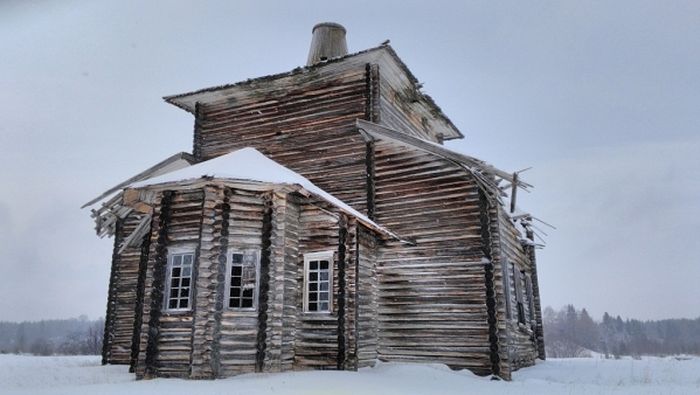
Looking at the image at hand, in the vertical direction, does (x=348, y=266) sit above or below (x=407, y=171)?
below

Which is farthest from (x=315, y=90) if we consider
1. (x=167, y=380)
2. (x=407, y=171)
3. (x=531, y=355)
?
(x=531, y=355)

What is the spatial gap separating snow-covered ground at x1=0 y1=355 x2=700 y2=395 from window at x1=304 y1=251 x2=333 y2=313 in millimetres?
2042

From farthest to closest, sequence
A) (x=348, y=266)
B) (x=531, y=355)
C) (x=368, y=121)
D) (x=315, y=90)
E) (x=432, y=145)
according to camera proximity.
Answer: (x=531, y=355)
(x=315, y=90)
(x=368, y=121)
(x=432, y=145)
(x=348, y=266)

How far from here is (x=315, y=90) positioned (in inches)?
689

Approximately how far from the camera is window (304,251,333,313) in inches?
526

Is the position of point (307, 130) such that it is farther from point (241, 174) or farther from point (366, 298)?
point (366, 298)

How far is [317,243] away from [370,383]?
4252 mm

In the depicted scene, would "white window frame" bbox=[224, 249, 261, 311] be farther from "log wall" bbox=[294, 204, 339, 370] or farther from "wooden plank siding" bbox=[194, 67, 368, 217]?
"wooden plank siding" bbox=[194, 67, 368, 217]

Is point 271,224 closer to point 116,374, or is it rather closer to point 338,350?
point 338,350

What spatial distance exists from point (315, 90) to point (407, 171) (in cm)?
484

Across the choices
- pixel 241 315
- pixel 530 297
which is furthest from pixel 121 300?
pixel 530 297

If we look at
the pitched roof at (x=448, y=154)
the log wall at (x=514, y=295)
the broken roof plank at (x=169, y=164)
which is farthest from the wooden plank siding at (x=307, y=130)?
the log wall at (x=514, y=295)

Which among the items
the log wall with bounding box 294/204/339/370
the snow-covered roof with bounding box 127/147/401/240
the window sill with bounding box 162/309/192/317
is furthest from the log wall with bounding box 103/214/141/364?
the log wall with bounding box 294/204/339/370

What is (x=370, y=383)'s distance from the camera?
10672mm
